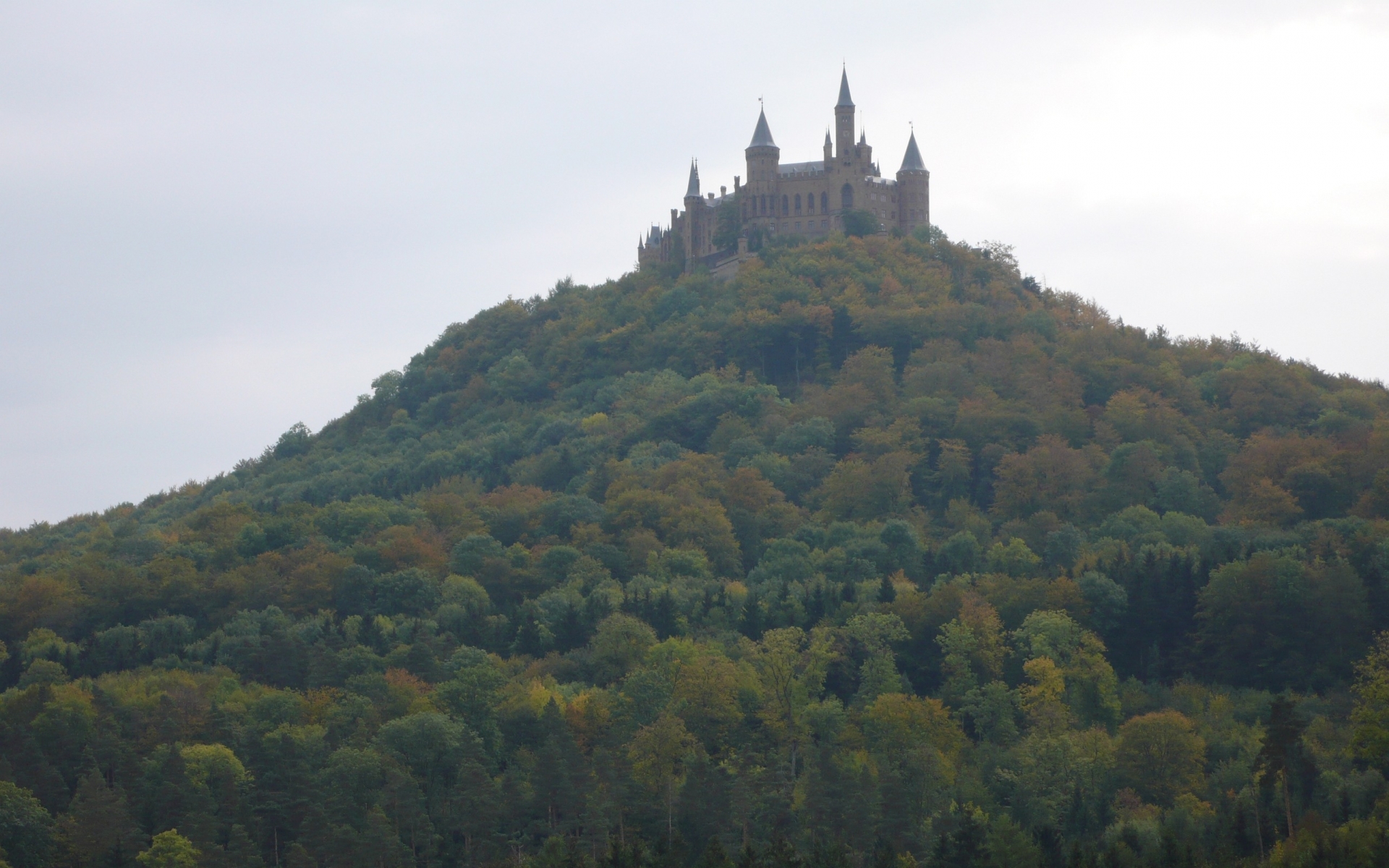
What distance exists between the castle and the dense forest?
2897mm

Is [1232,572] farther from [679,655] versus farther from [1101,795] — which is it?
[679,655]

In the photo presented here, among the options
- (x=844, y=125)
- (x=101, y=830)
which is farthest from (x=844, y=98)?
(x=101, y=830)

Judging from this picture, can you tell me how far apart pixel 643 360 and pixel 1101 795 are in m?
68.6

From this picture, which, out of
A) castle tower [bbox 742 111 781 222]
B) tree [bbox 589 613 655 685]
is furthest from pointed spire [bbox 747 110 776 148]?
tree [bbox 589 613 655 685]

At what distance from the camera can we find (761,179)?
133m

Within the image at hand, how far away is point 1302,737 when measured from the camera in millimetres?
62969

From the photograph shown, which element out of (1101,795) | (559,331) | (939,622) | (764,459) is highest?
(559,331)

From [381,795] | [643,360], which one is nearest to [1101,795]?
[381,795]

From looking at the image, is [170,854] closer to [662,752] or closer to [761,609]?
[662,752]

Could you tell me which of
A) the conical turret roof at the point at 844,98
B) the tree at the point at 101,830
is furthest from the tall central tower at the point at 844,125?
the tree at the point at 101,830

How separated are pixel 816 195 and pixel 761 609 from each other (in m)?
55.0

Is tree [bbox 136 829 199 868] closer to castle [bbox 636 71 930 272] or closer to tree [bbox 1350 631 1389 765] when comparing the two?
tree [bbox 1350 631 1389 765]

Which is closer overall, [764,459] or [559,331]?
[764,459]

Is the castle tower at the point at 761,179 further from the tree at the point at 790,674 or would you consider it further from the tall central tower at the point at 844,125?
the tree at the point at 790,674
